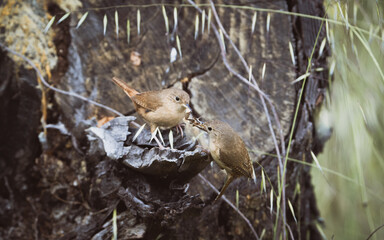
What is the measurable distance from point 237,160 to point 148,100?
339 millimetres

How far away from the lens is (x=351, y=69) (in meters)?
1.38

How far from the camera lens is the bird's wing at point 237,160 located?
1022mm

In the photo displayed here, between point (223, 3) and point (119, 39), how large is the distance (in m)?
0.44

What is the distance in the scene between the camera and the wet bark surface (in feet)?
4.68

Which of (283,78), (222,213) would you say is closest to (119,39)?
(283,78)

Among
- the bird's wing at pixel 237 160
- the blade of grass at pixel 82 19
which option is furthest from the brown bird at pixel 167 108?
the blade of grass at pixel 82 19

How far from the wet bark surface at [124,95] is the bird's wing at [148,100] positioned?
30 cm

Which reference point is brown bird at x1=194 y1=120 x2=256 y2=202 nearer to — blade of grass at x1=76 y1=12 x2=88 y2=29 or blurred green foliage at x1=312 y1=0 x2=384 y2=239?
blurred green foliage at x1=312 y1=0 x2=384 y2=239

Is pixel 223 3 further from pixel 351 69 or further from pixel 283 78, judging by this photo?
pixel 351 69

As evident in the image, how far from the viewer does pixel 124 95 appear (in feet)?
4.87

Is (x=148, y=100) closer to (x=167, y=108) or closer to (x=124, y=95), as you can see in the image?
(x=167, y=108)

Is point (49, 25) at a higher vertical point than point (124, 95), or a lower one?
higher

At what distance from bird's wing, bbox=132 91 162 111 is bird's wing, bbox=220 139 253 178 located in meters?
0.26

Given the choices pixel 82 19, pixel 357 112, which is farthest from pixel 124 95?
pixel 357 112
